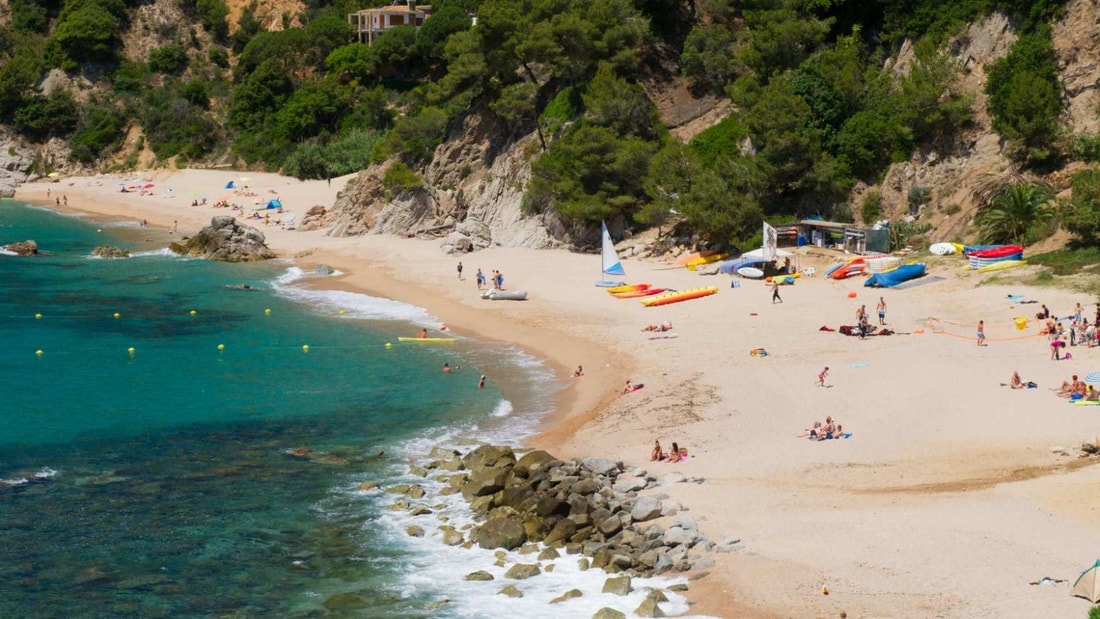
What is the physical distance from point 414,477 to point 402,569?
5.88m

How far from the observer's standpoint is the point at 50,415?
37531mm

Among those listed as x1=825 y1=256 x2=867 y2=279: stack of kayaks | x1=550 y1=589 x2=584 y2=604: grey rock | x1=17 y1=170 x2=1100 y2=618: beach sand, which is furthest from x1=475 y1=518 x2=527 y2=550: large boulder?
x1=825 y1=256 x2=867 y2=279: stack of kayaks

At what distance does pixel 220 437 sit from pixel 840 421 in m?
17.7

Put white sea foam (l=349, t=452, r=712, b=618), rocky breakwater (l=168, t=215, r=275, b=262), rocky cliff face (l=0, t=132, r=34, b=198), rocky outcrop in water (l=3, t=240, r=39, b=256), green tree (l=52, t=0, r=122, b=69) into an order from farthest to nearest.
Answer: green tree (l=52, t=0, r=122, b=69), rocky cliff face (l=0, t=132, r=34, b=198), rocky outcrop in water (l=3, t=240, r=39, b=256), rocky breakwater (l=168, t=215, r=275, b=262), white sea foam (l=349, t=452, r=712, b=618)

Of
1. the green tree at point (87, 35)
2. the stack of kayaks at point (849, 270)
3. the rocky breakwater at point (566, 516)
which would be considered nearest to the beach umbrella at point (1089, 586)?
the rocky breakwater at point (566, 516)

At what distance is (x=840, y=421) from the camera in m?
32.8

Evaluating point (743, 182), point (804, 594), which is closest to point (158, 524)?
point (804, 594)

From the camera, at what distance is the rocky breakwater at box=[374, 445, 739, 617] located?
990 inches

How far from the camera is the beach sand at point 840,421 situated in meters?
23.2

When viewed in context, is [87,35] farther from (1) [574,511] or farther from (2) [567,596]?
(2) [567,596]

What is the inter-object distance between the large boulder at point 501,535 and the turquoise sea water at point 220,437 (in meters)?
1.32

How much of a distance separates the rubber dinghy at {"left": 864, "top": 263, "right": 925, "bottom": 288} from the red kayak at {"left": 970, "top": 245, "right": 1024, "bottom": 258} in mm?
2335

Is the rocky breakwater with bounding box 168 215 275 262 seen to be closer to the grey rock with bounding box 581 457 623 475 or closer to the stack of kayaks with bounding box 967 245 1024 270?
the stack of kayaks with bounding box 967 245 1024 270

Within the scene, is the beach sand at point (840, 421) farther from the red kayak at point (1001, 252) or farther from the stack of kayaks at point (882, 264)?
the red kayak at point (1001, 252)
